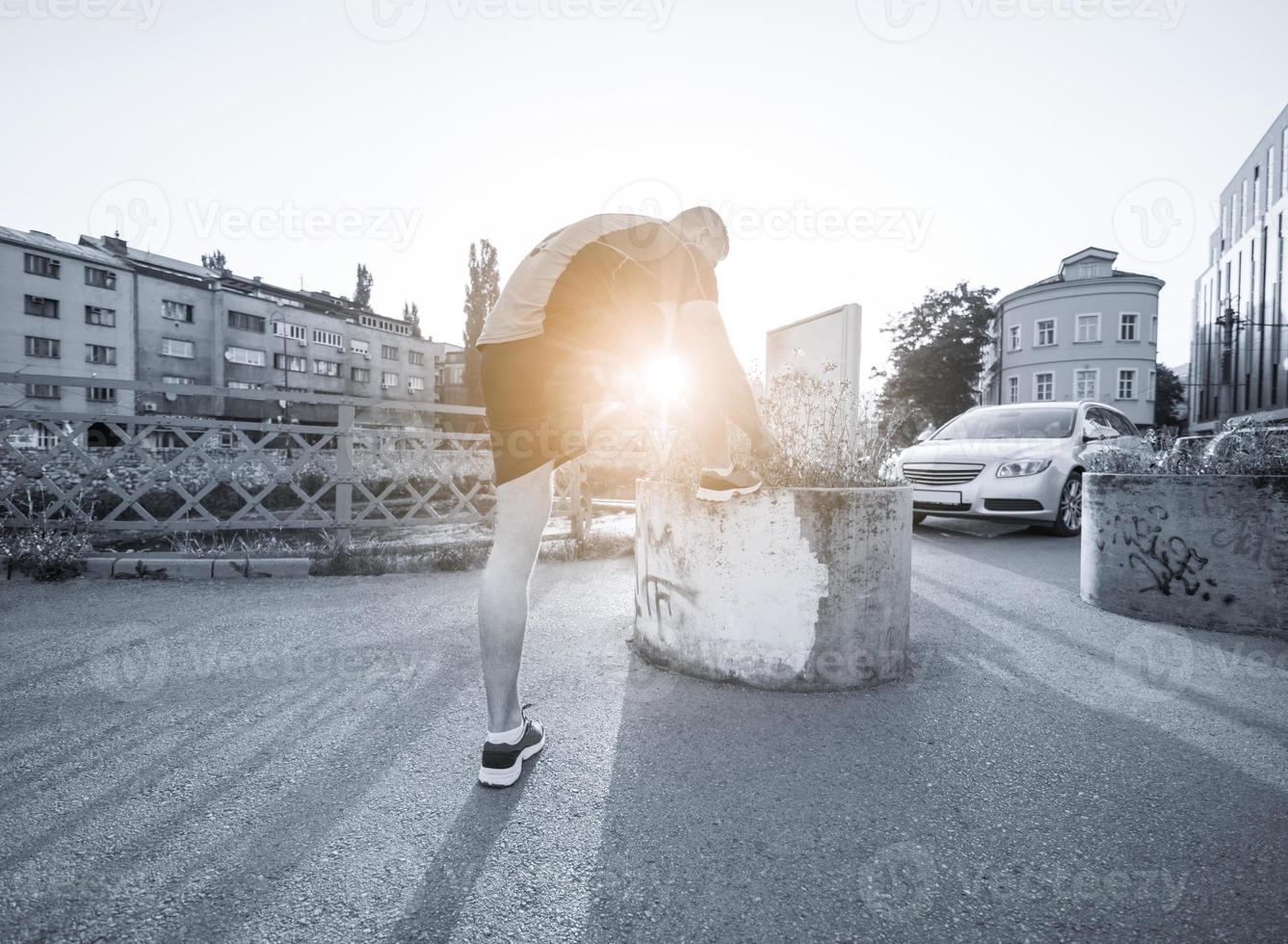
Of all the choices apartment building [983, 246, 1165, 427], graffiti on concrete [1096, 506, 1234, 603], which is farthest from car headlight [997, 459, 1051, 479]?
apartment building [983, 246, 1165, 427]

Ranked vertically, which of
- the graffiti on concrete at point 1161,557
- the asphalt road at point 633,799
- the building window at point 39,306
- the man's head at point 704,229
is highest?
the building window at point 39,306

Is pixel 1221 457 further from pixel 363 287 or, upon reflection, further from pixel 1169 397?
pixel 363 287

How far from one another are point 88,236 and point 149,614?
53.3m

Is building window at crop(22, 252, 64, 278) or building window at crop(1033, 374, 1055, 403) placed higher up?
building window at crop(22, 252, 64, 278)

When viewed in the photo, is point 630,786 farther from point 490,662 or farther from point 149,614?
point 149,614

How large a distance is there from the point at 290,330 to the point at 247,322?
301cm

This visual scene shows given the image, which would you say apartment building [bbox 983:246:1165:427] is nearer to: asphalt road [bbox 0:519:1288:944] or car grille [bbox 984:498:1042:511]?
→ car grille [bbox 984:498:1042:511]

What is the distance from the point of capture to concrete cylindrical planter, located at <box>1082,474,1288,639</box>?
351cm

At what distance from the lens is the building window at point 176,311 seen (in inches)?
1726

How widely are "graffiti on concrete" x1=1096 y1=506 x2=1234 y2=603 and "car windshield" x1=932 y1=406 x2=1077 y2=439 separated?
171 inches

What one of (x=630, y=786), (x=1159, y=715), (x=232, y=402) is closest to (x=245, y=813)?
(x=630, y=786)

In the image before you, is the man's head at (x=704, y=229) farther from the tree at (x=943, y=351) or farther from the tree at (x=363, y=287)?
the tree at (x=363, y=287)

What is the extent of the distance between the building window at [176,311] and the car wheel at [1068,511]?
52.8 meters

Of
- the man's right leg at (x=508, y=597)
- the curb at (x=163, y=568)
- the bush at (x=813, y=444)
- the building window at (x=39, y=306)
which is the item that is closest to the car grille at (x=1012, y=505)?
the bush at (x=813, y=444)
